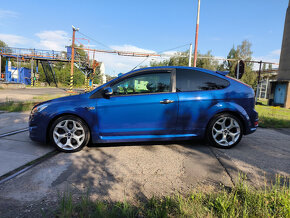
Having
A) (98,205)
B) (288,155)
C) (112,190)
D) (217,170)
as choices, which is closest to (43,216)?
(98,205)

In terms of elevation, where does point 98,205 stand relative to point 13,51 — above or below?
below

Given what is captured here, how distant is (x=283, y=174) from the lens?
8.29 ft

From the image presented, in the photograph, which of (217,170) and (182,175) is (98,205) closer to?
(182,175)

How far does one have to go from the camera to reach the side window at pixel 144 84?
3467 millimetres

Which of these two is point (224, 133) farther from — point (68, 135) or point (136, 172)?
point (68, 135)

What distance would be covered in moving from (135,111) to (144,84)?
1.86 feet

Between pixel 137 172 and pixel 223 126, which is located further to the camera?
pixel 223 126

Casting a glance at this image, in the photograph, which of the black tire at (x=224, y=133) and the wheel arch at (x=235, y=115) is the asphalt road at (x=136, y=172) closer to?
the black tire at (x=224, y=133)

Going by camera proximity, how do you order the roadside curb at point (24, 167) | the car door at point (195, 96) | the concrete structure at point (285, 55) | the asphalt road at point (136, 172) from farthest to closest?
the concrete structure at point (285, 55) < the car door at point (195, 96) < the roadside curb at point (24, 167) < the asphalt road at point (136, 172)

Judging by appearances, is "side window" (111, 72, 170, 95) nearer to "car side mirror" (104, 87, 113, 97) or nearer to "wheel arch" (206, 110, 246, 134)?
"car side mirror" (104, 87, 113, 97)

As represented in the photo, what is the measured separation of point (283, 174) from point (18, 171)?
11.6 feet

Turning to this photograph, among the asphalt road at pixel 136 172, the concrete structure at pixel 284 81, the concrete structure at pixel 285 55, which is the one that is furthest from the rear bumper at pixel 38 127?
the concrete structure at pixel 285 55

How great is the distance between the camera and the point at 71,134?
3311 mm

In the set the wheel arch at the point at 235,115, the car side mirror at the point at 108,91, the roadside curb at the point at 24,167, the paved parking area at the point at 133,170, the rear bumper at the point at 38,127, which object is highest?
the car side mirror at the point at 108,91
